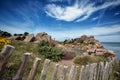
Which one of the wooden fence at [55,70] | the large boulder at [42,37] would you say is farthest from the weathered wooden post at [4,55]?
the large boulder at [42,37]

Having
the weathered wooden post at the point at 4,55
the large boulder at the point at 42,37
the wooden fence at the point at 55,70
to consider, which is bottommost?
the wooden fence at the point at 55,70

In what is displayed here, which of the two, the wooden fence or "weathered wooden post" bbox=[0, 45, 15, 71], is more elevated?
"weathered wooden post" bbox=[0, 45, 15, 71]

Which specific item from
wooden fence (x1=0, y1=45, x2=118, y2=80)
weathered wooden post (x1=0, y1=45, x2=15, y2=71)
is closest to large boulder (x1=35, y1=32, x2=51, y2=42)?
wooden fence (x1=0, y1=45, x2=118, y2=80)

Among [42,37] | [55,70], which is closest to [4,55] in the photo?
[55,70]

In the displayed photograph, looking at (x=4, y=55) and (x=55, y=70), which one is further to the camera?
(x=55, y=70)

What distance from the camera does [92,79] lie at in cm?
492

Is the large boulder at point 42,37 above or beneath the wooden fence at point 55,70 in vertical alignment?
above

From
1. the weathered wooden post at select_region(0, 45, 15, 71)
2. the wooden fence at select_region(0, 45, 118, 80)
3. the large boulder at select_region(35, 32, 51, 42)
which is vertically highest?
the large boulder at select_region(35, 32, 51, 42)

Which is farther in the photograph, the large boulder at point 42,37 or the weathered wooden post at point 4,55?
the large boulder at point 42,37

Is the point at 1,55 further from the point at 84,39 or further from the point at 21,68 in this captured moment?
the point at 84,39

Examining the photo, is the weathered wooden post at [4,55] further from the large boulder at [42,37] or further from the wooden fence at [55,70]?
the large boulder at [42,37]

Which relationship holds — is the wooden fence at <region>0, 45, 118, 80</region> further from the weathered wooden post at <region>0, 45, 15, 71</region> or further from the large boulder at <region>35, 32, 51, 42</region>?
the large boulder at <region>35, 32, 51, 42</region>

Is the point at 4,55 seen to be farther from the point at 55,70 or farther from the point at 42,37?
the point at 42,37

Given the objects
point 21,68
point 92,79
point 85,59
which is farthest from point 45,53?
point 21,68
